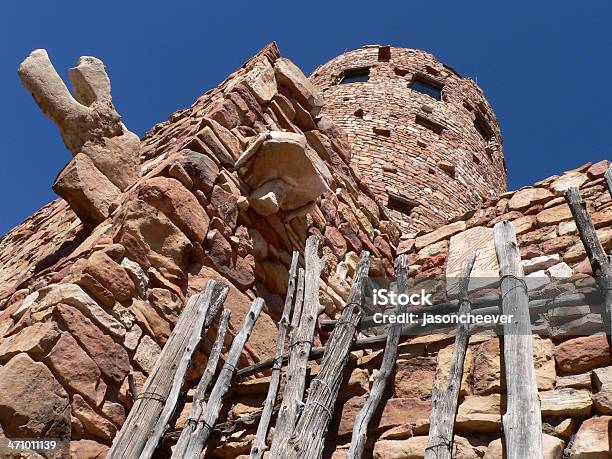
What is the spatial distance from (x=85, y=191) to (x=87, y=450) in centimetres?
149

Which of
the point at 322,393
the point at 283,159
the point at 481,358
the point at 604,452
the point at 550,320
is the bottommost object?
the point at 604,452

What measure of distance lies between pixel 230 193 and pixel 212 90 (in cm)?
149

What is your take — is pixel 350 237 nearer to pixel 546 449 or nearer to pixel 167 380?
pixel 167 380

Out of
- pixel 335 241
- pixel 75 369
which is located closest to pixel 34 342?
pixel 75 369

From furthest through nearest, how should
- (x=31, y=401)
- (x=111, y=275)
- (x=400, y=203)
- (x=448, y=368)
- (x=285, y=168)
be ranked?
(x=400, y=203) < (x=285, y=168) < (x=111, y=275) < (x=448, y=368) < (x=31, y=401)

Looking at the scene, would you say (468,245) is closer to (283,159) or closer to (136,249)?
(283,159)

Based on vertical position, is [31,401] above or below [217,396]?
below

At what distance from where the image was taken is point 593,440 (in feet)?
7.71

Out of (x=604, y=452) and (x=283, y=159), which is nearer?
(x=604, y=452)


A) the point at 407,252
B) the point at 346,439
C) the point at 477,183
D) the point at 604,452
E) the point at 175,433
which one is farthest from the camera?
the point at 477,183

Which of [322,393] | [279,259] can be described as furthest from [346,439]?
[279,259]

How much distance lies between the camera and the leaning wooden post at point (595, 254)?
281 cm

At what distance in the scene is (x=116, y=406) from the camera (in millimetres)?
2990

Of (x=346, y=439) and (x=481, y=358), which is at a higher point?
(x=481, y=358)
